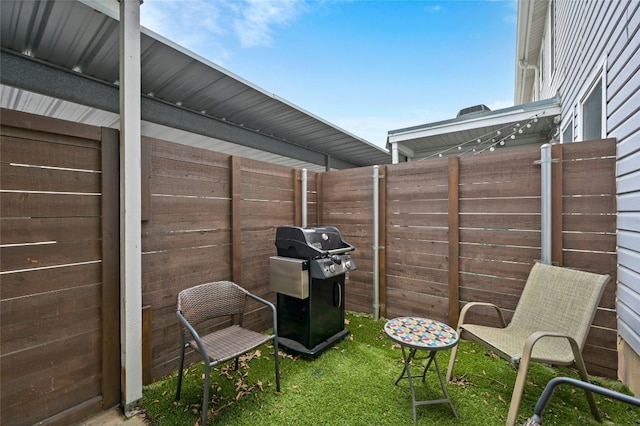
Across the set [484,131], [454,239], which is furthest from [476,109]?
[454,239]

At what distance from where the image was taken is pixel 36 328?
1.69 meters

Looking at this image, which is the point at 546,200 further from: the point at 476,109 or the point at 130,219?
the point at 476,109

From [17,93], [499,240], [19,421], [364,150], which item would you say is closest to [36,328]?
[19,421]

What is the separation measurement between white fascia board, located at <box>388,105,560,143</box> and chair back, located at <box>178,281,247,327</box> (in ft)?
15.8

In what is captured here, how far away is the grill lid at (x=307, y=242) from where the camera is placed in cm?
269

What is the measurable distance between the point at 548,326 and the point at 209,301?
288cm

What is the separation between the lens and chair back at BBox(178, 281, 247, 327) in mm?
2172

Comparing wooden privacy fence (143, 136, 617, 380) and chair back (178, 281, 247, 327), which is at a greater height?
wooden privacy fence (143, 136, 617, 380)

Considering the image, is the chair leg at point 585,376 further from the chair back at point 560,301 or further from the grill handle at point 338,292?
the grill handle at point 338,292

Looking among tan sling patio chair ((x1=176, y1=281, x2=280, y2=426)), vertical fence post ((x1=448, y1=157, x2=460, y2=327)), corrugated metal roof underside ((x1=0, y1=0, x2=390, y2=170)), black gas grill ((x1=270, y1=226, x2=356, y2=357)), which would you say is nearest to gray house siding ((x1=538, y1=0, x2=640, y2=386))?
vertical fence post ((x1=448, y1=157, x2=460, y2=327))

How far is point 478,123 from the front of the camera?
4922mm

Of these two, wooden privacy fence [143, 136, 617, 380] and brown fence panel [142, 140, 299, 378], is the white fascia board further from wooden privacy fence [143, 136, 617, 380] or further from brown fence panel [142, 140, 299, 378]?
brown fence panel [142, 140, 299, 378]

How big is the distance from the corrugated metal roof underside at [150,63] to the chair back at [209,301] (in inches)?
88.8

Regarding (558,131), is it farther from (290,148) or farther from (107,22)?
(107,22)
